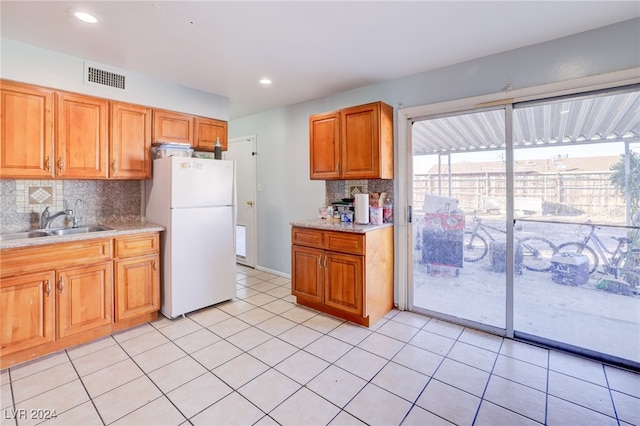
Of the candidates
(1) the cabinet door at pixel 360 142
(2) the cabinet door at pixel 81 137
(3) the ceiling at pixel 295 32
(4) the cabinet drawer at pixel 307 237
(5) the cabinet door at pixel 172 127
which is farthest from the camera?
(5) the cabinet door at pixel 172 127

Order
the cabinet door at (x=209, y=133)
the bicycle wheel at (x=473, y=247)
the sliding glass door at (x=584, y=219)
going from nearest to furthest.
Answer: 1. the sliding glass door at (x=584, y=219)
2. the bicycle wheel at (x=473, y=247)
3. the cabinet door at (x=209, y=133)

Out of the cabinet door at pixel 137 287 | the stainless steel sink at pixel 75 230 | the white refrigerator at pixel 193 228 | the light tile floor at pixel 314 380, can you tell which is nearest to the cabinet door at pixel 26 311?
the light tile floor at pixel 314 380

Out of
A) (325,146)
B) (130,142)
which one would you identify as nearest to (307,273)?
(325,146)

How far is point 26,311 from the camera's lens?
2.19 metres

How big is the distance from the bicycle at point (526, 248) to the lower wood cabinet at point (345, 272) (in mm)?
779

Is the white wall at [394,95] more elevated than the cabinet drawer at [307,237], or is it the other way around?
the white wall at [394,95]

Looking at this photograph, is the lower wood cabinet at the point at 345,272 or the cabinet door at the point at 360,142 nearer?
the lower wood cabinet at the point at 345,272

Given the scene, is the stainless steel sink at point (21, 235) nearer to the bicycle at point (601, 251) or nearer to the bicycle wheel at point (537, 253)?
the bicycle wheel at point (537, 253)

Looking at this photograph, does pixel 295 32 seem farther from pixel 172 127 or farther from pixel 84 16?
pixel 172 127

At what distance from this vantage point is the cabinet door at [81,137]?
2588 mm

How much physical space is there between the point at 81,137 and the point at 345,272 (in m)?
2.64

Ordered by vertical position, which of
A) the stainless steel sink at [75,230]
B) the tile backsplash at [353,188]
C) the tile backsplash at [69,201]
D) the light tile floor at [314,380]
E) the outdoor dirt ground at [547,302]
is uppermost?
the tile backsplash at [353,188]

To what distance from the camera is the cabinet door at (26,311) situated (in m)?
2.10

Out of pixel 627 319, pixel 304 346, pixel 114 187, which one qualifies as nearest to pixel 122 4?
pixel 114 187
